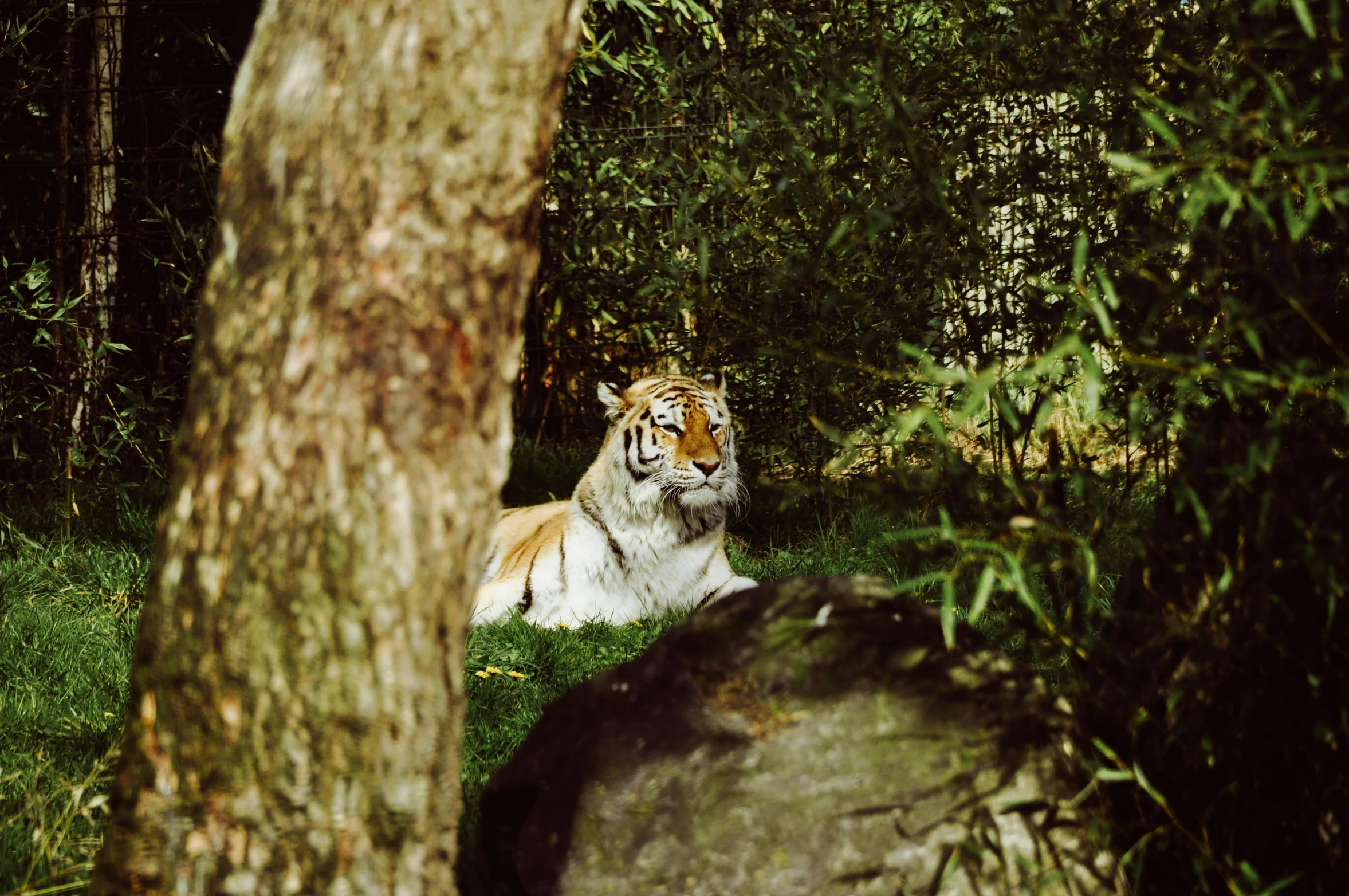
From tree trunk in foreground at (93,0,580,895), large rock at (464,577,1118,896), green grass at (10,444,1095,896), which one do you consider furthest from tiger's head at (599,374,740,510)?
tree trunk in foreground at (93,0,580,895)

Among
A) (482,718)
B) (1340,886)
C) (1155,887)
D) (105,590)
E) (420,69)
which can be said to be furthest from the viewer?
(105,590)

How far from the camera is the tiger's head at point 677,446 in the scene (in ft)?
16.3

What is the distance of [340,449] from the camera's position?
65.1 inches

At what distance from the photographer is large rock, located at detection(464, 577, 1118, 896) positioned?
78.4 inches

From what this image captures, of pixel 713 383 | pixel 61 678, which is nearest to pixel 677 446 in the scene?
pixel 713 383

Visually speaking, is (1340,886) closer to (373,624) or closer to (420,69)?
(373,624)

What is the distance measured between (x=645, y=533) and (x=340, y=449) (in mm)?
3408

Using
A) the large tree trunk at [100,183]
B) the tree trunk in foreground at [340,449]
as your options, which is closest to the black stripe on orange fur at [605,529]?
the large tree trunk at [100,183]

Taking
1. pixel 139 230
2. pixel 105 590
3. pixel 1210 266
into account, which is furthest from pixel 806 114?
pixel 139 230

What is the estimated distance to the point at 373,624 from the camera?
1.70m

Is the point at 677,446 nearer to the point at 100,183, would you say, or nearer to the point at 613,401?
the point at 613,401

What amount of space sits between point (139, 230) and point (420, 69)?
5591mm

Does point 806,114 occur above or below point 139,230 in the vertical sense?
above

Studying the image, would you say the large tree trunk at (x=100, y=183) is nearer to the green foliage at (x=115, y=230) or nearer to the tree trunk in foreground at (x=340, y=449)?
the green foliage at (x=115, y=230)
